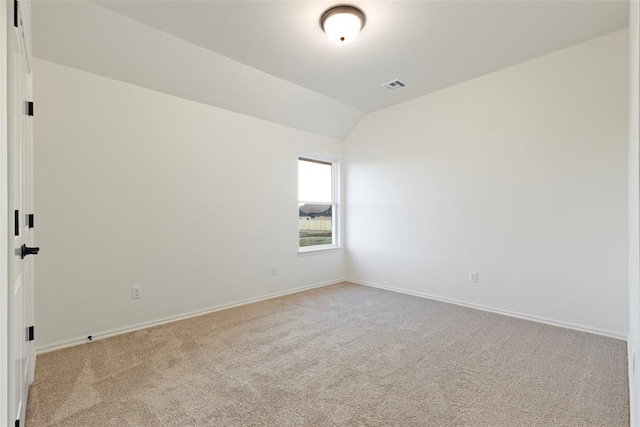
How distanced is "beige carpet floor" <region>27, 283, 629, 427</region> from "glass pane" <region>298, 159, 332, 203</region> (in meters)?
2.10

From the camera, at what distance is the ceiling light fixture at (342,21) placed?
2.35 metres

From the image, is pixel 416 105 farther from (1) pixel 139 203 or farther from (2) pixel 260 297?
(1) pixel 139 203

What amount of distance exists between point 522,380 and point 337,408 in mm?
1303

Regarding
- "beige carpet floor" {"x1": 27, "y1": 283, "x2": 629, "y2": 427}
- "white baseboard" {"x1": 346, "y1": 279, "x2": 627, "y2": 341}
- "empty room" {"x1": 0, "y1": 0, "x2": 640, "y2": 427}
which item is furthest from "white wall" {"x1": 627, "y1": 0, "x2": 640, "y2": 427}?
"white baseboard" {"x1": 346, "y1": 279, "x2": 627, "y2": 341}

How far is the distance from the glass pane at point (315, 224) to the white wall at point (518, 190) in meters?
0.82

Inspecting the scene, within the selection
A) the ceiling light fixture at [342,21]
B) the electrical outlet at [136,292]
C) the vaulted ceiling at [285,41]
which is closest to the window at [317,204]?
the vaulted ceiling at [285,41]

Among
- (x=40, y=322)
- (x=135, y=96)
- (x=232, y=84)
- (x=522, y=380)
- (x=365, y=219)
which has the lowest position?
(x=522, y=380)

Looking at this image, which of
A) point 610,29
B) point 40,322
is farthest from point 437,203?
point 40,322

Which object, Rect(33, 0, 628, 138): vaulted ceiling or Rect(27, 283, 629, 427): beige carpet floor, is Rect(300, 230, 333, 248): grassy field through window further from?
Rect(33, 0, 628, 138): vaulted ceiling

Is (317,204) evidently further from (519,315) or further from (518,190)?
(519,315)

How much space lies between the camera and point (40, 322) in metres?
2.44

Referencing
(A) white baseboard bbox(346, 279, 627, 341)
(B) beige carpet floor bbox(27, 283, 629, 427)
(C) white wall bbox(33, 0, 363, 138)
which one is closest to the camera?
(B) beige carpet floor bbox(27, 283, 629, 427)

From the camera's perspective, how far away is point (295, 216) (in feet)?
14.3

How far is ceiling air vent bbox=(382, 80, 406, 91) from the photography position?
3674mm
